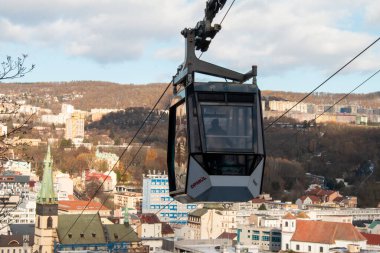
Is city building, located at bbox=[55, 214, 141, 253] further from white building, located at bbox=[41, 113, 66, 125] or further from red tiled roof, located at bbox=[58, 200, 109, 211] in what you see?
white building, located at bbox=[41, 113, 66, 125]

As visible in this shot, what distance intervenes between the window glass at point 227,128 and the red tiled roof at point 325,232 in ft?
120

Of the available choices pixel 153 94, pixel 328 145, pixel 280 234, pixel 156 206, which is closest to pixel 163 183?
pixel 156 206

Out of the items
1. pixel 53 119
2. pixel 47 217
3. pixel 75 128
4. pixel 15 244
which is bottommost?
pixel 15 244

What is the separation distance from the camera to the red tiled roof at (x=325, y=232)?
150ft

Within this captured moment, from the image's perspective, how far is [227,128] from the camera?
955 centimetres

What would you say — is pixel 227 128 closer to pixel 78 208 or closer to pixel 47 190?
pixel 47 190

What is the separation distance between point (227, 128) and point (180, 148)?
760mm

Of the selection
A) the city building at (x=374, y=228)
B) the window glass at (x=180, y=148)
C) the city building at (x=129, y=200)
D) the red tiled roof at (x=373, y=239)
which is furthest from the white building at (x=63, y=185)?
the window glass at (x=180, y=148)

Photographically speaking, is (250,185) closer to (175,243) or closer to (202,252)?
(202,252)

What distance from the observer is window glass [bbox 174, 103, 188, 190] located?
9.76 m

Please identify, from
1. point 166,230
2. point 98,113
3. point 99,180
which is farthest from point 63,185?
point 98,113

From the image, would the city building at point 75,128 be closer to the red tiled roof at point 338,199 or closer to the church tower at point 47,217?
the red tiled roof at point 338,199

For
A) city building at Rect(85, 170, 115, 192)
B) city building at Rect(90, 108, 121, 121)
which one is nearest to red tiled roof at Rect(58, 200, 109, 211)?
city building at Rect(85, 170, 115, 192)

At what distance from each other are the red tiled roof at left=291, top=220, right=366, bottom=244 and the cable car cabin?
120ft
